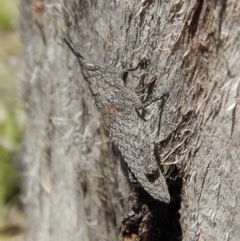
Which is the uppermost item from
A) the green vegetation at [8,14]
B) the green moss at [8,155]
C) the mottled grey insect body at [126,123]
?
Answer: the green vegetation at [8,14]

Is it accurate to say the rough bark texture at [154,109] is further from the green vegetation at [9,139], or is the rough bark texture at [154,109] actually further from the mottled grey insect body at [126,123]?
the green vegetation at [9,139]

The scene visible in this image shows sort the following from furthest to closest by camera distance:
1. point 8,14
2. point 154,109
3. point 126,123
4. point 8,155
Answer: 1. point 8,14
2. point 8,155
3. point 126,123
4. point 154,109

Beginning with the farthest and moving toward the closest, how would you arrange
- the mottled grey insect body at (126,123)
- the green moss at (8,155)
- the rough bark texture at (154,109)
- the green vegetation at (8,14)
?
the green vegetation at (8,14) < the green moss at (8,155) < the mottled grey insect body at (126,123) < the rough bark texture at (154,109)

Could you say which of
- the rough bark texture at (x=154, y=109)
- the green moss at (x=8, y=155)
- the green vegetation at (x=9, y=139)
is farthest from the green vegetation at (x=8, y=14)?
the rough bark texture at (x=154, y=109)

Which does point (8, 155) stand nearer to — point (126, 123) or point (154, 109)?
point (126, 123)

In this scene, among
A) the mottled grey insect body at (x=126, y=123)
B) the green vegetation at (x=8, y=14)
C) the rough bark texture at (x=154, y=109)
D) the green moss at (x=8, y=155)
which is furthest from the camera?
the green vegetation at (x=8, y=14)

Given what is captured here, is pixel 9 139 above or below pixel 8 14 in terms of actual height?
below

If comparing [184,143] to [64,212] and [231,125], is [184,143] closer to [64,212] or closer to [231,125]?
[231,125]

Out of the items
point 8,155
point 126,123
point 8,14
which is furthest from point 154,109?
point 8,14
